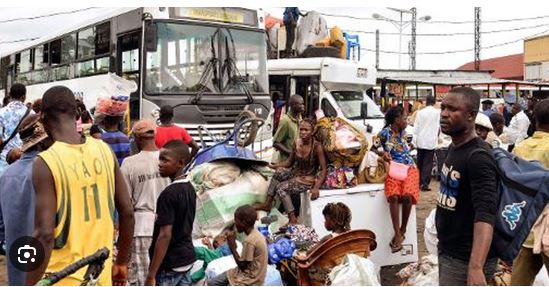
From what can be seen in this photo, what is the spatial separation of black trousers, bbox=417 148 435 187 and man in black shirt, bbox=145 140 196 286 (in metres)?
7.65

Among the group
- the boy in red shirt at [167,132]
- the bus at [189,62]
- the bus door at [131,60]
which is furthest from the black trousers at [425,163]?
the boy in red shirt at [167,132]

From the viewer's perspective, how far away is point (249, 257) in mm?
4621

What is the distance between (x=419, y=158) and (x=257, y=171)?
5.18m

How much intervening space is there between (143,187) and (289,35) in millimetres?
11981

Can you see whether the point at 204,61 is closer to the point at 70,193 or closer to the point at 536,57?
the point at 70,193

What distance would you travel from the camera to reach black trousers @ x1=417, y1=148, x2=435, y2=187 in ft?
36.2

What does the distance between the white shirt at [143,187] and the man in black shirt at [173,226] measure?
0.26 meters

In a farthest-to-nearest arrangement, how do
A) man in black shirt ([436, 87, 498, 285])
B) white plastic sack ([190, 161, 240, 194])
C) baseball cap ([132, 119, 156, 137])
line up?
1. white plastic sack ([190, 161, 240, 194])
2. baseball cap ([132, 119, 156, 137])
3. man in black shirt ([436, 87, 498, 285])

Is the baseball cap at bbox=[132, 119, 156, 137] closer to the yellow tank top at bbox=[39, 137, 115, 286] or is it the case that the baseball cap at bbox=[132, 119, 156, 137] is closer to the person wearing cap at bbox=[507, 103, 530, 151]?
the yellow tank top at bbox=[39, 137, 115, 286]

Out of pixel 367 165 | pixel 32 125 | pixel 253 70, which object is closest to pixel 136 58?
pixel 253 70

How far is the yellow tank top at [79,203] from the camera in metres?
2.74

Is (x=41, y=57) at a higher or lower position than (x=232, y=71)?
higher

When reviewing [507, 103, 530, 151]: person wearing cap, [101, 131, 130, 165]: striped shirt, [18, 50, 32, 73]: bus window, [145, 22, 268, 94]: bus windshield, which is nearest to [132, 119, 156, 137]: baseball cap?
[101, 131, 130, 165]: striped shirt

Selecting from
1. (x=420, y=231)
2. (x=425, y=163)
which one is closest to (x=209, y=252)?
(x=420, y=231)
